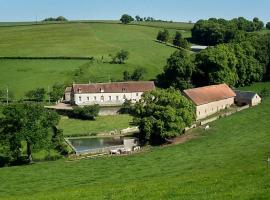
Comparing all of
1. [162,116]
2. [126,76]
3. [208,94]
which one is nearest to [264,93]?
[208,94]

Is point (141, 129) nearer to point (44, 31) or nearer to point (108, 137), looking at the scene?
point (108, 137)

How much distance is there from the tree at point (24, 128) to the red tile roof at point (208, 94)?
1077 inches

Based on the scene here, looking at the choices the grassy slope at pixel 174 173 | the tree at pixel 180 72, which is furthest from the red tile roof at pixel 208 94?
the tree at pixel 180 72

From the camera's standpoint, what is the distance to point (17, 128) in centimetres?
4816

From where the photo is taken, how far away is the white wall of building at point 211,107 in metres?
70.4

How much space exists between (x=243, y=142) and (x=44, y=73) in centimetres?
5995

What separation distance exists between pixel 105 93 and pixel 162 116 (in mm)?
28978

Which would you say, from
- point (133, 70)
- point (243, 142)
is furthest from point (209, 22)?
point (243, 142)

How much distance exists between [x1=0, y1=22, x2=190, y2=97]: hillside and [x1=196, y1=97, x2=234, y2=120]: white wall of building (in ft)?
90.3

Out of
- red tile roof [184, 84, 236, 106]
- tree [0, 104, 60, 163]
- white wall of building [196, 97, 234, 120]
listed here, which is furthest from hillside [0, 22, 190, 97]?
tree [0, 104, 60, 163]

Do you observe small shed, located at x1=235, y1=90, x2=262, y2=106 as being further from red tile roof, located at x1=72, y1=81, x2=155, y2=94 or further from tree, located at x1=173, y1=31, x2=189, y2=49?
tree, located at x1=173, y1=31, x2=189, y2=49

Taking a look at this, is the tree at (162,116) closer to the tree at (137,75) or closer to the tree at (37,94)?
the tree at (37,94)

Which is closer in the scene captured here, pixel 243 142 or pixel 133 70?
pixel 243 142

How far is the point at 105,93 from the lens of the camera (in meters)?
83.8
